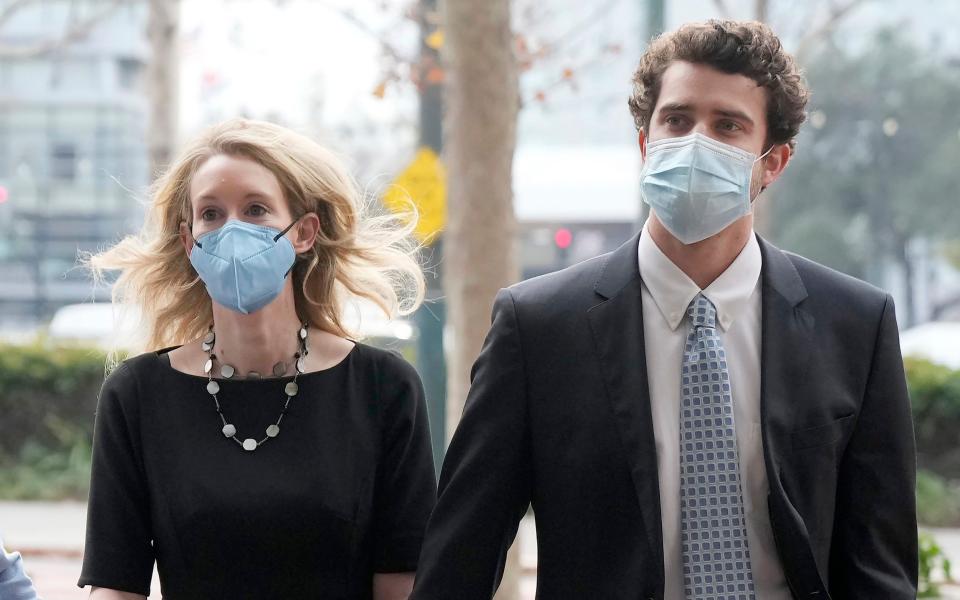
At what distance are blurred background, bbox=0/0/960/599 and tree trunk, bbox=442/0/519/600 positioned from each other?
0.03 feet

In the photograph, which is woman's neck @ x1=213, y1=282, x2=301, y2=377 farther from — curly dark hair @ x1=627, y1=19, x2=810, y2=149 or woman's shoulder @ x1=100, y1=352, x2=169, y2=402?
curly dark hair @ x1=627, y1=19, x2=810, y2=149

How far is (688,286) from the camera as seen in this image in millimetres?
2814

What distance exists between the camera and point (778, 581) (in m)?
2.68

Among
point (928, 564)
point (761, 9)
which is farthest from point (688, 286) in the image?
point (761, 9)

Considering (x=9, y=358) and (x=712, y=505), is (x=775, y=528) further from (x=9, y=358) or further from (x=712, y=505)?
(x=9, y=358)

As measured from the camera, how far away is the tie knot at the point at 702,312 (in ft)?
9.06

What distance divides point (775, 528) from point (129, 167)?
160 feet

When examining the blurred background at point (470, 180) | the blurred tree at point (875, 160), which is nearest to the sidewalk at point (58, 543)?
the blurred background at point (470, 180)

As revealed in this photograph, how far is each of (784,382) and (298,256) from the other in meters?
1.24

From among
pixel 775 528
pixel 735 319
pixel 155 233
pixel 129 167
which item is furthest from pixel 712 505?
pixel 129 167

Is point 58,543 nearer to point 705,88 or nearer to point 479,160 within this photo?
point 479,160

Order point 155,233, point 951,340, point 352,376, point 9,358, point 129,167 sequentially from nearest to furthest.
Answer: point 352,376
point 155,233
point 9,358
point 951,340
point 129,167

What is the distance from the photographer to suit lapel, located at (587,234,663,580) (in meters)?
2.64

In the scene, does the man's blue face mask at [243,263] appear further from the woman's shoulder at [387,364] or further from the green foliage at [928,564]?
the green foliage at [928,564]
